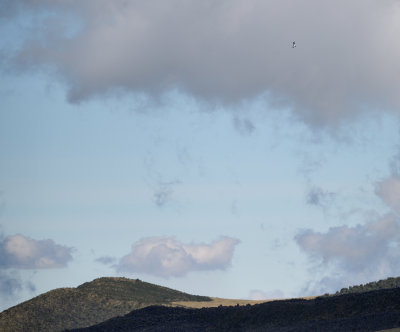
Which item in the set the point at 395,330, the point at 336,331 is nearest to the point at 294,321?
the point at 336,331

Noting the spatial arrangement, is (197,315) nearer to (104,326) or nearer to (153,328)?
(153,328)

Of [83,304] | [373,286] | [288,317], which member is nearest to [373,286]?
[373,286]

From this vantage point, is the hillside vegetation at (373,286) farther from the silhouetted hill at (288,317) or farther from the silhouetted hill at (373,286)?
the silhouetted hill at (288,317)

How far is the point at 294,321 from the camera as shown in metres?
52.7

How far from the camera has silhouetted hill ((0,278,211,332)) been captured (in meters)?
77.8

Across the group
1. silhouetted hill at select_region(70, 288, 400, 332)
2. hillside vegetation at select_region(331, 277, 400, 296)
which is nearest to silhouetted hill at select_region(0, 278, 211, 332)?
silhouetted hill at select_region(70, 288, 400, 332)

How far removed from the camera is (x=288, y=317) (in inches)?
2137

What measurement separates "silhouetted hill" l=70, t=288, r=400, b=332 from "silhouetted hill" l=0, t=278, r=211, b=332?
39.1 ft

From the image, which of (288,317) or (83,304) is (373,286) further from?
(83,304)

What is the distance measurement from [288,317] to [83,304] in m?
34.8

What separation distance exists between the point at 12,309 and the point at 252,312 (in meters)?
39.5

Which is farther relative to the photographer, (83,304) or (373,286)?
(83,304)

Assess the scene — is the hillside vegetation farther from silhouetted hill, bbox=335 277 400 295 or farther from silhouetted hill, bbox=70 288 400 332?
silhouetted hill, bbox=70 288 400 332

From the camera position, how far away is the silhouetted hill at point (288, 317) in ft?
155
